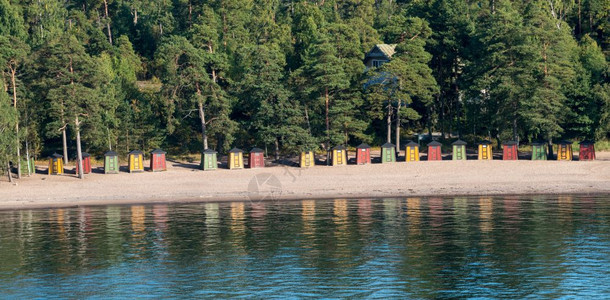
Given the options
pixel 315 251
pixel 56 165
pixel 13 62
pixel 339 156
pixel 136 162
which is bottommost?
pixel 315 251

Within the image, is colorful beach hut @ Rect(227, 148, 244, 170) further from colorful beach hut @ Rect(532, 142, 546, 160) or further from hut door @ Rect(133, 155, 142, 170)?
colorful beach hut @ Rect(532, 142, 546, 160)

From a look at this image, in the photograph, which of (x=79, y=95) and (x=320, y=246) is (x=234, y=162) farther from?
(x=320, y=246)

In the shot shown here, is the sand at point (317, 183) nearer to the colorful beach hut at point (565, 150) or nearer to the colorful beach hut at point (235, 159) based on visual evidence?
the colorful beach hut at point (235, 159)

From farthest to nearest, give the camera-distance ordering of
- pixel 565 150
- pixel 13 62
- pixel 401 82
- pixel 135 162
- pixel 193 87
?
pixel 401 82 < pixel 193 87 < pixel 565 150 < pixel 135 162 < pixel 13 62

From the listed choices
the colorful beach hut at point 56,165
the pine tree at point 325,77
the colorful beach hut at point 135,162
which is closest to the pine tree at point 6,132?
the colorful beach hut at point 56,165

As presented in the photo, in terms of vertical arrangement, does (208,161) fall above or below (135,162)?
below

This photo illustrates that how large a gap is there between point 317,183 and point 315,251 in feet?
97.5

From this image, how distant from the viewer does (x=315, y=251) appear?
41.5 metres

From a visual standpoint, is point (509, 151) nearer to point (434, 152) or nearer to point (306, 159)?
point (434, 152)

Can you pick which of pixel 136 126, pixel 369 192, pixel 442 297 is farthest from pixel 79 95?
pixel 442 297

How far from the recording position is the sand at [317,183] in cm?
6638

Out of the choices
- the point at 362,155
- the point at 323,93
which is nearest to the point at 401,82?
the point at 323,93

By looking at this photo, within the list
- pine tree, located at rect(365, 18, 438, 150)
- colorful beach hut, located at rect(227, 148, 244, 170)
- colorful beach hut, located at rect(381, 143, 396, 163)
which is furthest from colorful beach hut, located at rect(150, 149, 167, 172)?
pine tree, located at rect(365, 18, 438, 150)

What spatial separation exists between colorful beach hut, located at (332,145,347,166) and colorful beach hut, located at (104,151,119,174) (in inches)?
917
